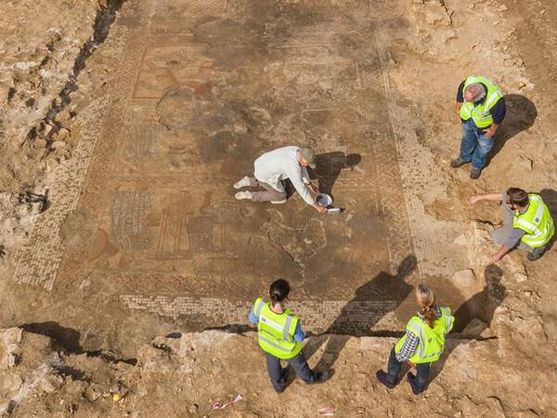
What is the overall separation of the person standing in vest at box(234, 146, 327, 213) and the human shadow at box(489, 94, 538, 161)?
2803 millimetres

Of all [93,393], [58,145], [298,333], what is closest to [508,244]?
[298,333]

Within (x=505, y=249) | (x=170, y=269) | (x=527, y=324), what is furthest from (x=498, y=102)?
(x=170, y=269)

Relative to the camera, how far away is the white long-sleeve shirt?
5.64 metres

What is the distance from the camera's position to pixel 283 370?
4.43 metres

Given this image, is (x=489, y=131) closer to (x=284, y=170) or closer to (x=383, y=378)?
(x=284, y=170)

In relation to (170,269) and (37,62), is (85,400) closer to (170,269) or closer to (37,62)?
(170,269)

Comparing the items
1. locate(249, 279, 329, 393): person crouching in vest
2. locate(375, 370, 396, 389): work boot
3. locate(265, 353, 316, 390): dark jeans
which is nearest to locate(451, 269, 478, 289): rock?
locate(375, 370, 396, 389): work boot

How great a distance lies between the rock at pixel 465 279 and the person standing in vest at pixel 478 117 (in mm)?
1546

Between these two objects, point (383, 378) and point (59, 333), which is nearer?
point (383, 378)

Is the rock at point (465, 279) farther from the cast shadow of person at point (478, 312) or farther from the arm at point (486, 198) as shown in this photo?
the arm at point (486, 198)

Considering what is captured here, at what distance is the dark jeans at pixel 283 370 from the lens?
4078 mm

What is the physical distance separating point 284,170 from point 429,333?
9.09ft

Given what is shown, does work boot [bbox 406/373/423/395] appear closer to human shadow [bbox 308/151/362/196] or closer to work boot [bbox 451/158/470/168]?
human shadow [bbox 308/151/362/196]

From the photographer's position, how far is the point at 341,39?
853 centimetres
